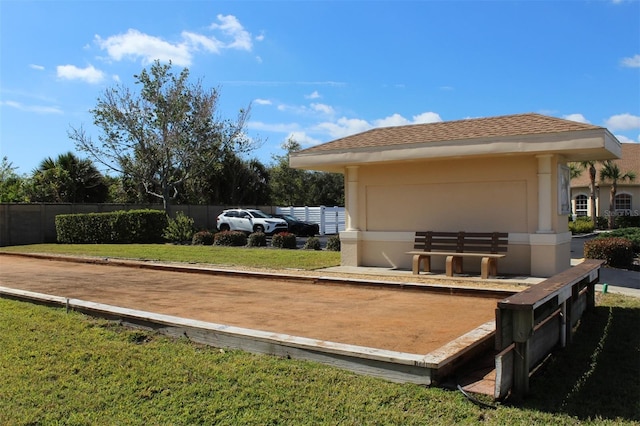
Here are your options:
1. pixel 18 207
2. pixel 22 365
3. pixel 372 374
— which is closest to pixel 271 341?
pixel 372 374

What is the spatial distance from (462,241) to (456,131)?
2.47 meters

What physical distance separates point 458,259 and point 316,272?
124 inches

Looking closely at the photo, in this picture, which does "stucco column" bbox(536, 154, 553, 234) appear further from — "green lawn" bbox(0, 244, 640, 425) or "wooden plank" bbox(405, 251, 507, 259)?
"green lawn" bbox(0, 244, 640, 425)

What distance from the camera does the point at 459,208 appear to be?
1189cm

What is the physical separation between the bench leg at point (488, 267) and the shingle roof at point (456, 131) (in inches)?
99.6

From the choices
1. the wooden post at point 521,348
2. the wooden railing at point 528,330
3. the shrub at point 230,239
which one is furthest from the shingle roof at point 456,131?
the shrub at point 230,239

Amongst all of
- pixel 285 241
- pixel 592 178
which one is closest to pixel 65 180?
pixel 285 241

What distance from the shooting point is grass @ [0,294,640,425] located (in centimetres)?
383

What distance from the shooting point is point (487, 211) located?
38.0ft

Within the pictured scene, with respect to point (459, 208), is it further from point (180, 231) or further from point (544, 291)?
point (180, 231)

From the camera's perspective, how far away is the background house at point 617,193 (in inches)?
1457

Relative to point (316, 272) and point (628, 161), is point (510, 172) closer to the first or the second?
point (316, 272)

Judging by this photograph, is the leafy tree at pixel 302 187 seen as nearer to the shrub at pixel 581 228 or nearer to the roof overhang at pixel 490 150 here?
the shrub at pixel 581 228

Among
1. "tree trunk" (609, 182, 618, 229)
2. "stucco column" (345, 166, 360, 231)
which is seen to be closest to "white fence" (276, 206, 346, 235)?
"tree trunk" (609, 182, 618, 229)
